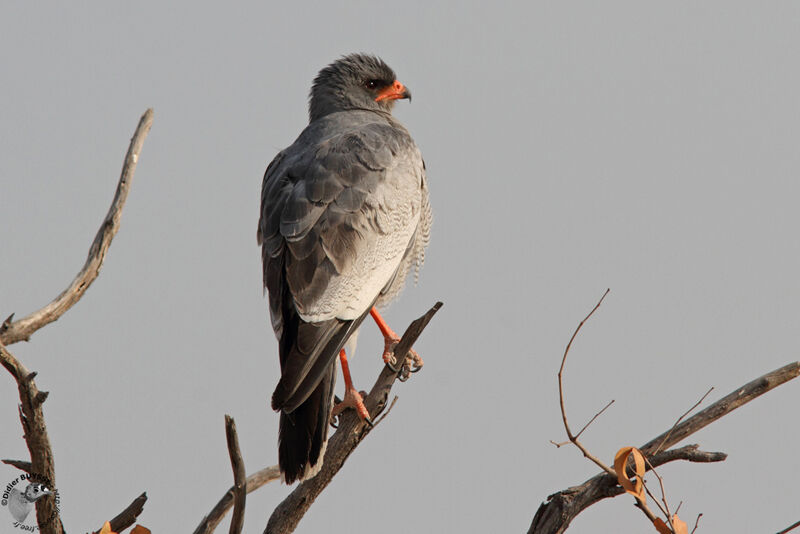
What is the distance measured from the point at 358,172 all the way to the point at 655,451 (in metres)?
2.87

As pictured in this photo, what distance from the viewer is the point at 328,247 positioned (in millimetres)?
6367

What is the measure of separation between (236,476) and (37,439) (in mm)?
961

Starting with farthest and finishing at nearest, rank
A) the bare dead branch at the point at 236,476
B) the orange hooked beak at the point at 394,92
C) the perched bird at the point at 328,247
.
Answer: the orange hooked beak at the point at 394,92 → the perched bird at the point at 328,247 → the bare dead branch at the point at 236,476

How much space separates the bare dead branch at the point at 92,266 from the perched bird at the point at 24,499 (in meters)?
0.71


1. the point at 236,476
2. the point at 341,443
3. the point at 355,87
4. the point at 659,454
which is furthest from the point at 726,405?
the point at 355,87

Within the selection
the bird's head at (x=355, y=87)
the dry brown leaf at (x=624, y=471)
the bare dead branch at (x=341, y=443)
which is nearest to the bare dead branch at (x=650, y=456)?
the dry brown leaf at (x=624, y=471)

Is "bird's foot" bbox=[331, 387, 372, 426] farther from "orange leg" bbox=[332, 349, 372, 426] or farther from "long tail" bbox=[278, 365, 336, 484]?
"long tail" bbox=[278, 365, 336, 484]

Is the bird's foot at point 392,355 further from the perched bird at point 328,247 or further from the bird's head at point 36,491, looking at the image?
the bird's head at point 36,491

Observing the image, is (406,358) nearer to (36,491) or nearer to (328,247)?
(328,247)

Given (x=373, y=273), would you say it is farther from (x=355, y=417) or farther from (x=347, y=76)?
(x=347, y=76)

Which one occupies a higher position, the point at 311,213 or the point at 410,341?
the point at 311,213

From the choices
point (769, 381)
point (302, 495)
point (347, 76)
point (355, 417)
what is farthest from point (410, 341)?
point (347, 76)

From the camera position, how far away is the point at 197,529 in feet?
18.2

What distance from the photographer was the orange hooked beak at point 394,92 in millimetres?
8903
